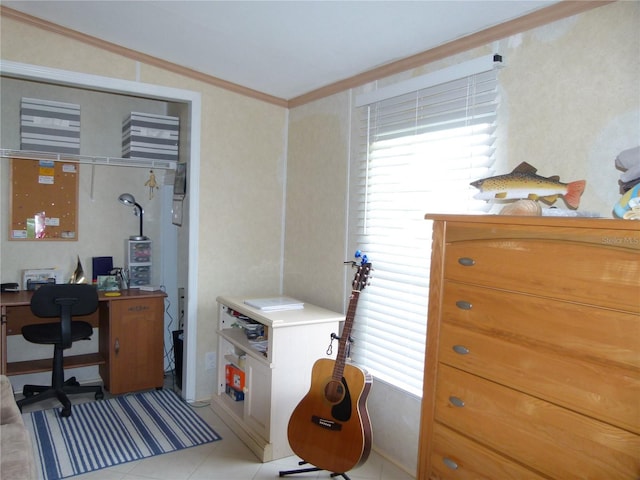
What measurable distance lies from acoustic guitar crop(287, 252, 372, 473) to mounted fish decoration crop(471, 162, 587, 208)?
0.90m

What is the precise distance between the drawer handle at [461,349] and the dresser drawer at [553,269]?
0.24m

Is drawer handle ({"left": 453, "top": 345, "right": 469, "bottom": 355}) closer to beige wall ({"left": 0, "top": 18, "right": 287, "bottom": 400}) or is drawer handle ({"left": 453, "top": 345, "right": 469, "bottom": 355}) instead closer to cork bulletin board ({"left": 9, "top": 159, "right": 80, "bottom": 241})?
beige wall ({"left": 0, "top": 18, "right": 287, "bottom": 400})

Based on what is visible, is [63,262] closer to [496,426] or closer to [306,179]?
[306,179]

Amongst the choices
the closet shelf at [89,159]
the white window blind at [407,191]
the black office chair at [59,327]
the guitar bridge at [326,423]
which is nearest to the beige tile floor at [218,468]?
the guitar bridge at [326,423]

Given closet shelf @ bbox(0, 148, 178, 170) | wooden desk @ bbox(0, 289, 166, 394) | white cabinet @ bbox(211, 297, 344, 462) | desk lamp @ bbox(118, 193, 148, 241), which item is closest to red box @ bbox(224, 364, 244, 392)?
white cabinet @ bbox(211, 297, 344, 462)

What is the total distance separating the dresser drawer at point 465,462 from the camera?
5.06 feet

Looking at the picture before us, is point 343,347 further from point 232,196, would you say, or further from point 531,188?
point 232,196

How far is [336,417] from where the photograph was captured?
7.73 ft

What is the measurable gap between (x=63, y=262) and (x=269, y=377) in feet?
6.87

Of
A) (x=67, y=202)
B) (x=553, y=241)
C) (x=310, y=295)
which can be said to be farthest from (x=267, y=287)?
(x=553, y=241)

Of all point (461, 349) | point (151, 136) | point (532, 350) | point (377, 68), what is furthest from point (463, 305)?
point (151, 136)

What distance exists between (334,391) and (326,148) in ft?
5.47

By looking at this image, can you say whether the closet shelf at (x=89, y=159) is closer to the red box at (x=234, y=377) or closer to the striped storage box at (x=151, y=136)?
the striped storage box at (x=151, y=136)

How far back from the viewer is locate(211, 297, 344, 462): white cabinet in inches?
106
